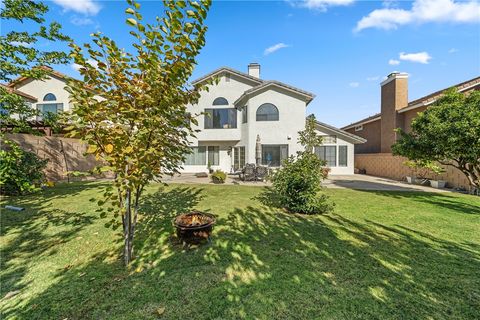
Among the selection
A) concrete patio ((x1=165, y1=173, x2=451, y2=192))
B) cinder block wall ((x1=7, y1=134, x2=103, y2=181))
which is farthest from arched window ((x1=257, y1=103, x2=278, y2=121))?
cinder block wall ((x1=7, y1=134, x2=103, y2=181))

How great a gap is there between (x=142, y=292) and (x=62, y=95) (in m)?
26.4

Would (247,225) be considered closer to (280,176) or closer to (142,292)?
(280,176)

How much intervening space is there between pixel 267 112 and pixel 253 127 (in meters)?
1.74

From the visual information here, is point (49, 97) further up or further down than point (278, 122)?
further up

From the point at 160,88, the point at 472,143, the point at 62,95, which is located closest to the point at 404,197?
the point at 472,143

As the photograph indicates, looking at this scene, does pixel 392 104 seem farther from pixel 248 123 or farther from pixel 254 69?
pixel 248 123

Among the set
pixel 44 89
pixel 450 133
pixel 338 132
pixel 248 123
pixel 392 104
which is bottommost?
pixel 450 133

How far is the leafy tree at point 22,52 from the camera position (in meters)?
6.70

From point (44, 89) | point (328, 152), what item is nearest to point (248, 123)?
point (328, 152)

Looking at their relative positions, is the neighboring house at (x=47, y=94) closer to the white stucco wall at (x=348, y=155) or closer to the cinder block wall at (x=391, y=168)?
the white stucco wall at (x=348, y=155)

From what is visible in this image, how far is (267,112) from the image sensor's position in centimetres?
1734

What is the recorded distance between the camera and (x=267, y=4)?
10250 millimetres

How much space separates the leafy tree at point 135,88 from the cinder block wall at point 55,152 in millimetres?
10945

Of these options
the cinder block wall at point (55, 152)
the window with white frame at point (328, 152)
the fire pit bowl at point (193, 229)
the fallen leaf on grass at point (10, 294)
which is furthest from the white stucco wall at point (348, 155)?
the fallen leaf on grass at point (10, 294)
